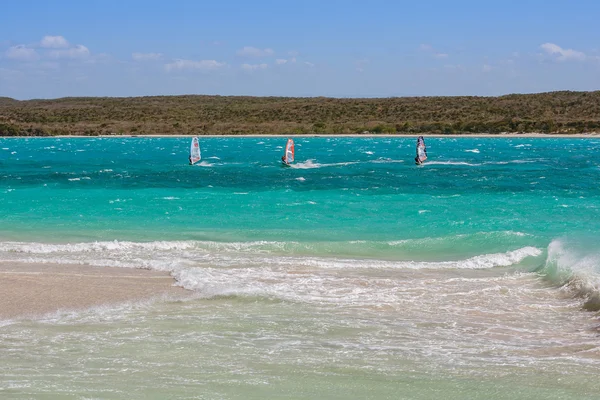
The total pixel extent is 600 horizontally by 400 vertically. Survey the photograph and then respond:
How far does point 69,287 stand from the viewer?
49.1ft

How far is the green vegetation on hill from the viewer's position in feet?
415

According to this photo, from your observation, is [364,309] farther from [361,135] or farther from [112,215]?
[361,135]

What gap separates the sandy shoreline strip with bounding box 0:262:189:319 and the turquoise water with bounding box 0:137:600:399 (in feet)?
1.95

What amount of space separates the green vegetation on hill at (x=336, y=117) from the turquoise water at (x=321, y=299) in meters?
94.1

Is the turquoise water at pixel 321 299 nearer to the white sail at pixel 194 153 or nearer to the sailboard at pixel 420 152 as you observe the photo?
the sailboard at pixel 420 152

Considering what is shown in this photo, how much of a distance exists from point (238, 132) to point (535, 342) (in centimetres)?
12307

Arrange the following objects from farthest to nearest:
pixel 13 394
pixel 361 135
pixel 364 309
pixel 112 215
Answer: pixel 361 135
pixel 112 215
pixel 364 309
pixel 13 394

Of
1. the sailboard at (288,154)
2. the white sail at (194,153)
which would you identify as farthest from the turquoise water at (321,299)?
the white sail at (194,153)

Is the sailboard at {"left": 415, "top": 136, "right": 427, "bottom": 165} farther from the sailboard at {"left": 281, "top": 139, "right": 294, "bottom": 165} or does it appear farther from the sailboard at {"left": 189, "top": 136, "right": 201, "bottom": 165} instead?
the sailboard at {"left": 189, "top": 136, "right": 201, "bottom": 165}

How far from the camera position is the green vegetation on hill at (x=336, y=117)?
415ft

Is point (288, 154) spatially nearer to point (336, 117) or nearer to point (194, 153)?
point (194, 153)

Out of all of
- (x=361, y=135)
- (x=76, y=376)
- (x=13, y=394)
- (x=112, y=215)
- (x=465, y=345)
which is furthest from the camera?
(x=361, y=135)

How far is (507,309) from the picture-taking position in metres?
13.3

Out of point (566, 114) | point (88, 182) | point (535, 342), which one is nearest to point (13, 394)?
point (535, 342)
